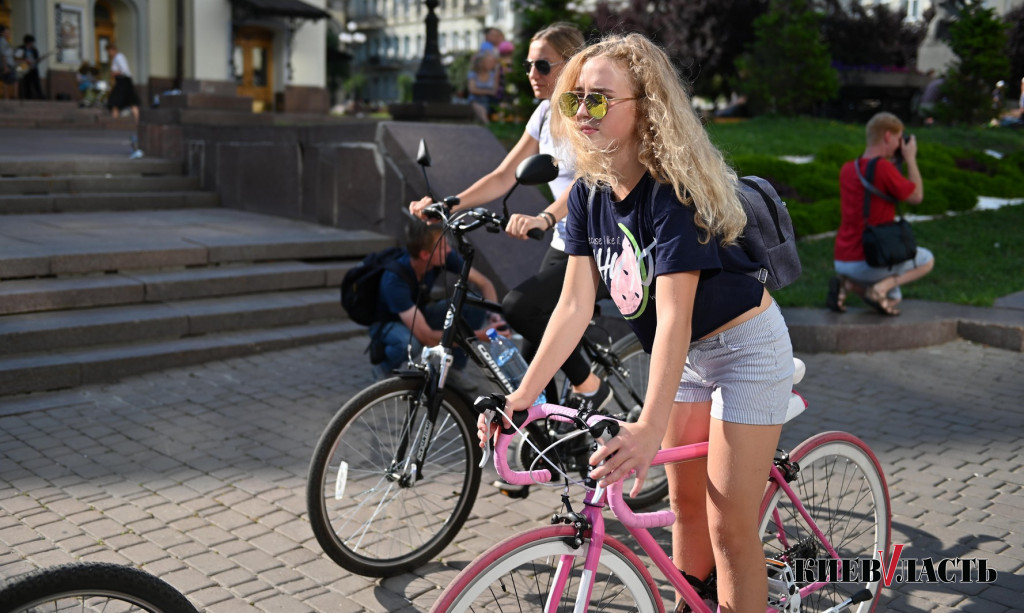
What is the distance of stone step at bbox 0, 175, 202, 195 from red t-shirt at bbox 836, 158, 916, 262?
7.62 m

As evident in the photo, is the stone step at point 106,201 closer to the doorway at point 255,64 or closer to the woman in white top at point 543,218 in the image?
the woman in white top at point 543,218

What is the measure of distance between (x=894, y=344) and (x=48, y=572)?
7137 mm

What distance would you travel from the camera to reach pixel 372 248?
9.16m

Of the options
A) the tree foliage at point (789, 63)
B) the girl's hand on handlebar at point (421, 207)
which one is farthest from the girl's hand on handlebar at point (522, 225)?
the tree foliage at point (789, 63)

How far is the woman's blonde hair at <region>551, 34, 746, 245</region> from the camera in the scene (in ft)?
7.86

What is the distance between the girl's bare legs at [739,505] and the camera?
2609 mm

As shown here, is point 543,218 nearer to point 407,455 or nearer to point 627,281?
point 407,455

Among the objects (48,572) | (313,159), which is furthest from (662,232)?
(313,159)

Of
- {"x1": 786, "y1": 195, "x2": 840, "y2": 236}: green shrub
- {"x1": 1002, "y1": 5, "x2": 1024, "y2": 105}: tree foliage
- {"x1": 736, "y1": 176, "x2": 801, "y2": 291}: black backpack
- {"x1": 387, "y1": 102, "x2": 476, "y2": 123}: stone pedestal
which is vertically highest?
{"x1": 1002, "y1": 5, "x2": 1024, "y2": 105}: tree foliage

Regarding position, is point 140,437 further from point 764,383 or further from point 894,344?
point 894,344

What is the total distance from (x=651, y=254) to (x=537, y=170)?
1045 millimetres

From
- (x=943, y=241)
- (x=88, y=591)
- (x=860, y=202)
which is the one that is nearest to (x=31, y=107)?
(x=943, y=241)

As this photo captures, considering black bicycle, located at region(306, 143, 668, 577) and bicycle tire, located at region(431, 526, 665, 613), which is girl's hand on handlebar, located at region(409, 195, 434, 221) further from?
bicycle tire, located at region(431, 526, 665, 613)

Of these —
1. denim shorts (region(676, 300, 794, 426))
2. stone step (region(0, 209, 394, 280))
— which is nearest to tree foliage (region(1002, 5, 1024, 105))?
stone step (region(0, 209, 394, 280))
